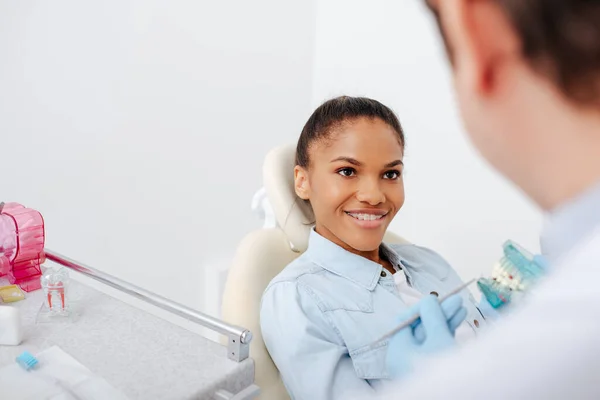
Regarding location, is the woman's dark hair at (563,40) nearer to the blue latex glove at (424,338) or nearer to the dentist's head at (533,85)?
the dentist's head at (533,85)

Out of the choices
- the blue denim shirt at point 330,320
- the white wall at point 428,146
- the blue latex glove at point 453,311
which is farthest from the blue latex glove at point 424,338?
the white wall at point 428,146

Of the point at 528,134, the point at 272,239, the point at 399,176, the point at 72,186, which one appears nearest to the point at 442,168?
the point at 399,176

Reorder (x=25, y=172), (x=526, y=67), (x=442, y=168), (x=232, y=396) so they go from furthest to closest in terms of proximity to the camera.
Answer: (x=442, y=168)
(x=25, y=172)
(x=232, y=396)
(x=526, y=67)

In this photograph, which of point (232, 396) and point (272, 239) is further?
point (272, 239)

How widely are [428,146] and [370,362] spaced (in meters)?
0.99

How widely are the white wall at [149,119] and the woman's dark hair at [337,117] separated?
0.66m

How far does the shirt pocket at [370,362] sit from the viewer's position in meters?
0.83

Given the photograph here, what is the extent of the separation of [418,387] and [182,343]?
54 centimetres

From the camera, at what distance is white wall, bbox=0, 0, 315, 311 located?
1.29m

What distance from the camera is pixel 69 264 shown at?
3.11 ft

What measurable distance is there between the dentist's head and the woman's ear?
723 mm

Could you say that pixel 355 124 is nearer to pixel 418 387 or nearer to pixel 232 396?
pixel 232 396

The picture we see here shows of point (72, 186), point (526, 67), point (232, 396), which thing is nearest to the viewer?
point (526, 67)

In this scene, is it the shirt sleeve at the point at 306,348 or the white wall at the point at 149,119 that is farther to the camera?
the white wall at the point at 149,119
